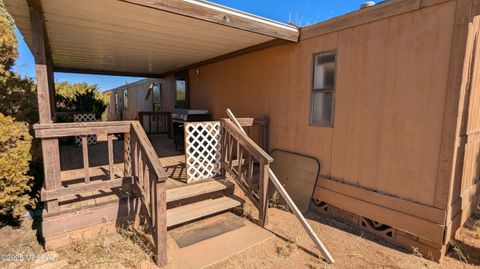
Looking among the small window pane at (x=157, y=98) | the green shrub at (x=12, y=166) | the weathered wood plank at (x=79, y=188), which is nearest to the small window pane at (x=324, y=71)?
the weathered wood plank at (x=79, y=188)

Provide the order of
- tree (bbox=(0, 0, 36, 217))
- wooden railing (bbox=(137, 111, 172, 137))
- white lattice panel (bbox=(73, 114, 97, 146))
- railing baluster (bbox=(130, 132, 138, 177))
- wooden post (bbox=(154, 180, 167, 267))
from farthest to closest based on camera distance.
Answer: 1. wooden railing (bbox=(137, 111, 172, 137))
2. white lattice panel (bbox=(73, 114, 97, 146))
3. railing baluster (bbox=(130, 132, 138, 177))
4. tree (bbox=(0, 0, 36, 217))
5. wooden post (bbox=(154, 180, 167, 267))

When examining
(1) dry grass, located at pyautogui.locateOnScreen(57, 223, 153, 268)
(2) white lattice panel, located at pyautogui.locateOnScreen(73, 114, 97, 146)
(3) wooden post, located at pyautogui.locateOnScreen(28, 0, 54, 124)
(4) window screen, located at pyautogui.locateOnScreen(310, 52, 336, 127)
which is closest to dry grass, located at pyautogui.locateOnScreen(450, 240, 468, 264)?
(4) window screen, located at pyautogui.locateOnScreen(310, 52, 336, 127)

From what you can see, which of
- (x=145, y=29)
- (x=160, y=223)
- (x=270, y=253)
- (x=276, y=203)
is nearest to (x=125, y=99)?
(x=145, y=29)

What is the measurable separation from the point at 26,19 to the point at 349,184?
202 inches

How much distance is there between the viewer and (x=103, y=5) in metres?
2.95

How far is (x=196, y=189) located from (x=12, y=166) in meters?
2.30

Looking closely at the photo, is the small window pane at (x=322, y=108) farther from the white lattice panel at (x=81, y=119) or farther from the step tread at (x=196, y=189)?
the white lattice panel at (x=81, y=119)

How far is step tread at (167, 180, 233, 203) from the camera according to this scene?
11.3ft

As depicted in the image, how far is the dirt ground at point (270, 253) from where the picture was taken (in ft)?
8.62

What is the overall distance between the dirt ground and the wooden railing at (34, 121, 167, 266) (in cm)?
43

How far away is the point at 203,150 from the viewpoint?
402 cm

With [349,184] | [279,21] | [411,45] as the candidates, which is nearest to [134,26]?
[279,21]

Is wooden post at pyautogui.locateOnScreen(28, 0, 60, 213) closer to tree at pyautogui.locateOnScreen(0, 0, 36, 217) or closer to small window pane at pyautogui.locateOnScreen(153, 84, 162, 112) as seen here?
tree at pyautogui.locateOnScreen(0, 0, 36, 217)

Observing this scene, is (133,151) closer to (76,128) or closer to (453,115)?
(76,128)
